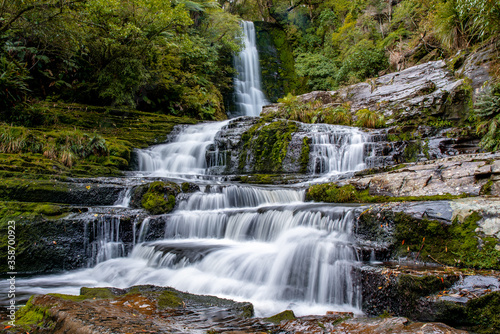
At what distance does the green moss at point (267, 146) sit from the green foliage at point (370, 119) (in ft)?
10.0

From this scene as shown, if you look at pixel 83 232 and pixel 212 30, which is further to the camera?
pixel 212 30

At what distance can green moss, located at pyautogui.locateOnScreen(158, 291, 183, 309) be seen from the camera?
3.13 meters

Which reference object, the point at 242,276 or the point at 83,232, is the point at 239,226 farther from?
the point at 83,232

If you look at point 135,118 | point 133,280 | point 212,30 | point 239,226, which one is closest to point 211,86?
point 212,30

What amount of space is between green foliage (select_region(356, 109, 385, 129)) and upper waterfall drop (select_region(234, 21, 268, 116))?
9.65 metres

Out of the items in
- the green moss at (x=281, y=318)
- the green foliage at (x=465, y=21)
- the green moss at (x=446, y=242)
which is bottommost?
Answer: the green moss at (x=281, y=318)

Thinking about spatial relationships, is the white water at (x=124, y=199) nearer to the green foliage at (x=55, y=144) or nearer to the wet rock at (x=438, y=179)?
the green foliage at (x=55, y=144)

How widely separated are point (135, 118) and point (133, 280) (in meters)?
11.1

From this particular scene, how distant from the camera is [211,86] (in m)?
19.6

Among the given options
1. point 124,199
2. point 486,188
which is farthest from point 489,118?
point 124,199

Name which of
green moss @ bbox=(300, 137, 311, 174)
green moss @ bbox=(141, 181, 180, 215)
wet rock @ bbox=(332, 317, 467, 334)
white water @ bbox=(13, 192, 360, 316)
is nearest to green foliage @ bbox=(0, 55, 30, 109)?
green moss @ bbox=(141, 181, 180, 215)

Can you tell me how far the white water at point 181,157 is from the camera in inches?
455

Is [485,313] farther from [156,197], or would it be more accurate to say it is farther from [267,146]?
[267,146]

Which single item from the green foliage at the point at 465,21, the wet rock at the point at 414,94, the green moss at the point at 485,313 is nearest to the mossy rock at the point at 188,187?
the green moss at the point at 485,313
